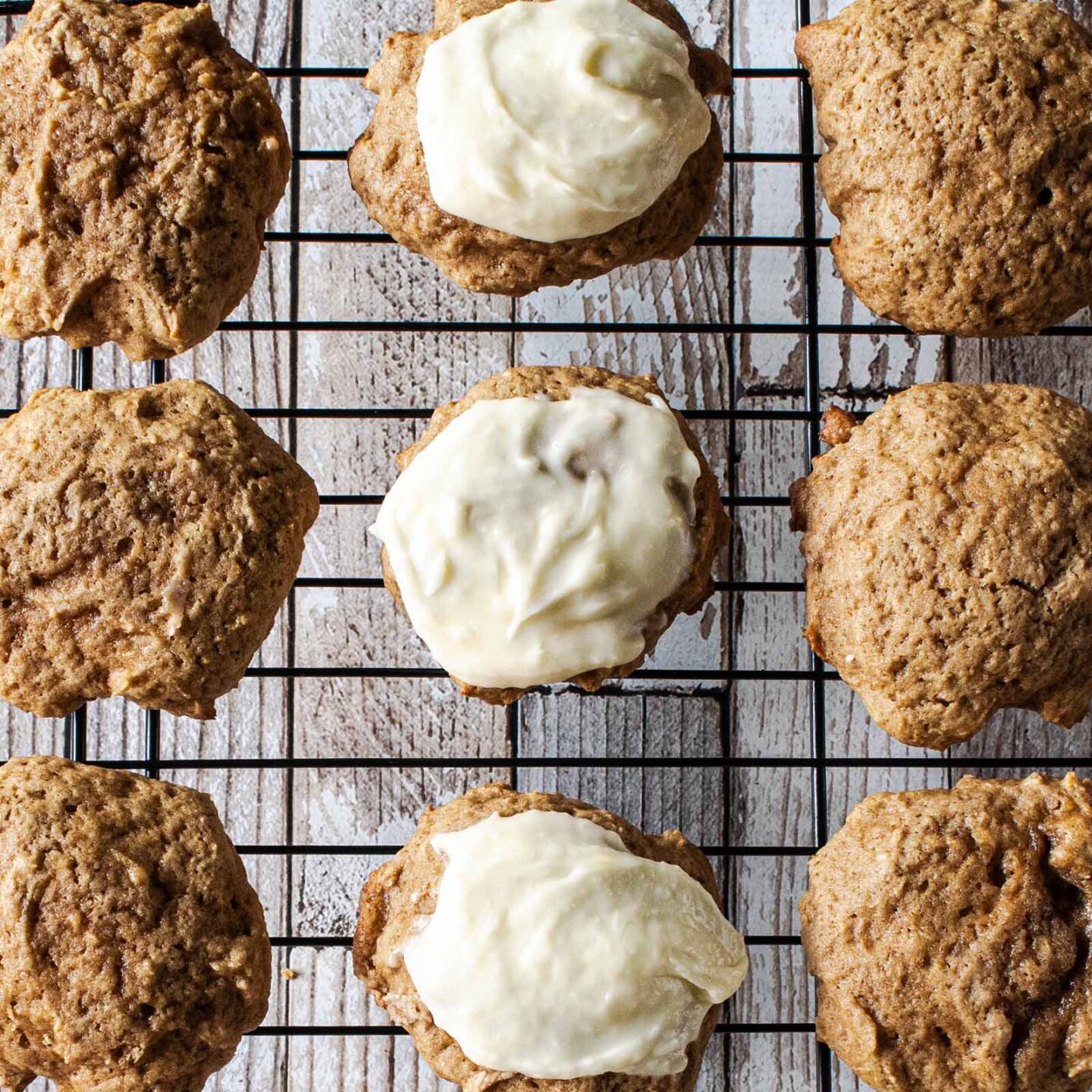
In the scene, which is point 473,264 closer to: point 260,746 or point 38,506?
point 38,506

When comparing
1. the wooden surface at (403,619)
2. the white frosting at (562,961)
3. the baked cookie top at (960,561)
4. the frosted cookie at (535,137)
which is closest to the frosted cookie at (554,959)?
the white frosting at (562,961)

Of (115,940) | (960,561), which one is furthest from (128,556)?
(960,561)

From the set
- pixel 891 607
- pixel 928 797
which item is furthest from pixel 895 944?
pixel 891 607

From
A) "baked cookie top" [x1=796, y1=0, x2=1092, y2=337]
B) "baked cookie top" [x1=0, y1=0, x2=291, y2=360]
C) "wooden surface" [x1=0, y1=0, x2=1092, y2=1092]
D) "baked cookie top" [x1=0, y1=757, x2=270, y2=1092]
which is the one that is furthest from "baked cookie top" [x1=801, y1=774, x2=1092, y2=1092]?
"baked cookie top" [x1=0, y1=0, x2=291, y2=360]

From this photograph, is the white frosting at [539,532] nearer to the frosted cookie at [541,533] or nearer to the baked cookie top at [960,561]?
the frosted cookie at [541,533]

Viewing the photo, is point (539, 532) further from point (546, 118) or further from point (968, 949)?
point (968, 949)

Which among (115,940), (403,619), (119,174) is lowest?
(115,940)

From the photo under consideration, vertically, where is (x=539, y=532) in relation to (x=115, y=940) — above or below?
above
